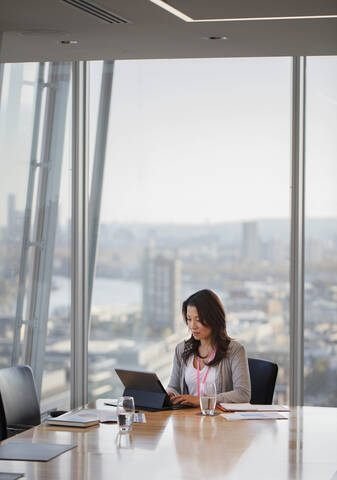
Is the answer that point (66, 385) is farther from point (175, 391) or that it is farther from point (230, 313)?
point (175, 391)

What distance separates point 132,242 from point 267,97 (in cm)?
166

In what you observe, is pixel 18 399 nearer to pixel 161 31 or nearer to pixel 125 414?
pixel 125 414

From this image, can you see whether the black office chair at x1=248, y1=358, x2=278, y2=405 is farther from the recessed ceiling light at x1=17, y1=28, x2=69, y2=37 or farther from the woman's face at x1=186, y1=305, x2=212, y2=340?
the recessed ceiling light at x1=17, y1=28, x2=69, y2=37

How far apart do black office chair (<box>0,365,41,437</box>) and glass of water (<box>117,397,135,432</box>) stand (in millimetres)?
A: 858

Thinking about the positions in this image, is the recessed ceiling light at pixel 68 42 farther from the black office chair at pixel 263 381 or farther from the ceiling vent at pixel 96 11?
the black office chair at pixel 263 381

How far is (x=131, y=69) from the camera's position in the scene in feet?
20.8

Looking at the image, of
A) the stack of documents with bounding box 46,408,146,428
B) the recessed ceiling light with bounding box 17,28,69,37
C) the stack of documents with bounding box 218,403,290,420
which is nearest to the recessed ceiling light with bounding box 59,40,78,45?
the recessed ceiling light with bounding box 17,28,69,37

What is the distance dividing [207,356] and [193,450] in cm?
153

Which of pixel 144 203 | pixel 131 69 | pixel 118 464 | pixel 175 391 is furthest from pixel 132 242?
pixel 118 464

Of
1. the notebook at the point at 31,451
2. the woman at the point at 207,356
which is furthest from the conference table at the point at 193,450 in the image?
the woman at the point at 207,356

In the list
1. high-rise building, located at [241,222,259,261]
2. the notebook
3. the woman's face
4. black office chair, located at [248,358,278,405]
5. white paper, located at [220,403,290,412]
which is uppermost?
high-rise building, located at [241,222,259,261]

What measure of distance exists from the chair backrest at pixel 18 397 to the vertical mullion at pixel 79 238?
1775 mm

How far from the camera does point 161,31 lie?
4.69m

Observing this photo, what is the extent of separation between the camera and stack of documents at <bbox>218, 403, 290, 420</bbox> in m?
3.99
